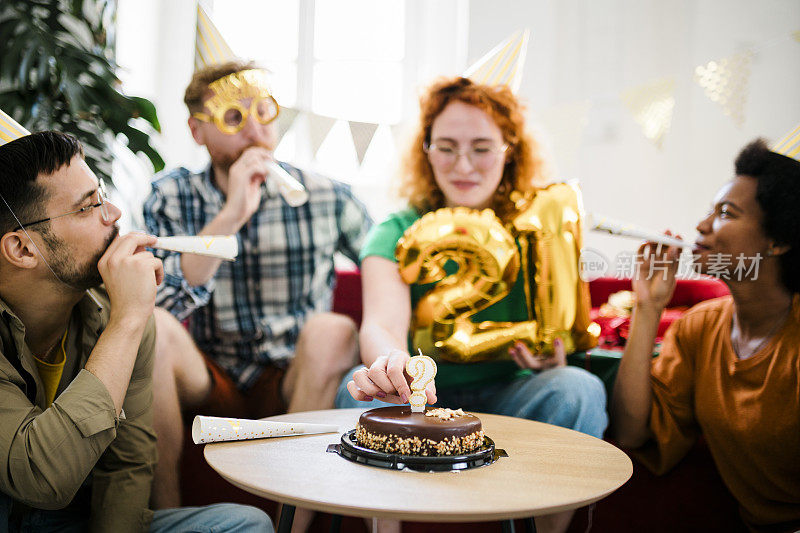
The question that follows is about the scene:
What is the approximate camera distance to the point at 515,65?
1.87 metres

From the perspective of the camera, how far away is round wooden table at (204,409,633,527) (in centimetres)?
82

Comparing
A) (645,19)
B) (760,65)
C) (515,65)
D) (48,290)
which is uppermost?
(645,19)

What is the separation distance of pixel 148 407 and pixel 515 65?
50.1 inches

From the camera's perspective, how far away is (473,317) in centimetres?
176

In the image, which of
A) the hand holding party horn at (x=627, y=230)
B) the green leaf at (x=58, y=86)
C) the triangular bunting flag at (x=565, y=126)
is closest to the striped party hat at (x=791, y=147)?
the hand holding party horn at (x=627, y=230)

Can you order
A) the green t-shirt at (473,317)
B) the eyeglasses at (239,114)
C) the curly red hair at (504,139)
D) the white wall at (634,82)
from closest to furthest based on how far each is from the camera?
the green t-shirt at (473,317) < the curly red hair at (504,139) < the eyeglasses at (239,114) < the white wall at (634,82)

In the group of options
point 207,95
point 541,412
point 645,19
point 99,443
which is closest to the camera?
point 99,443

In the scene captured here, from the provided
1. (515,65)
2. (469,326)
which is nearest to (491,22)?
(515,65)

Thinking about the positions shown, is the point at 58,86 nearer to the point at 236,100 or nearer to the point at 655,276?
the point at 236,100

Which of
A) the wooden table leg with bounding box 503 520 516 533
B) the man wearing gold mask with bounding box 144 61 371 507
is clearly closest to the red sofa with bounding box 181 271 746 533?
the man wearing gold mask with bounding box 144 61 371 507

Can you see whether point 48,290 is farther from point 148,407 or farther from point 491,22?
point 491,22

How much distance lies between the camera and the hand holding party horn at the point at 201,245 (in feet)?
4.47

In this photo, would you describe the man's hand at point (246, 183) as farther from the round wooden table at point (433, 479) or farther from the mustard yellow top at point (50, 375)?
the round wooden table at point (433, 479)

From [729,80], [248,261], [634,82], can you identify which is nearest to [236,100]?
[248,261]
